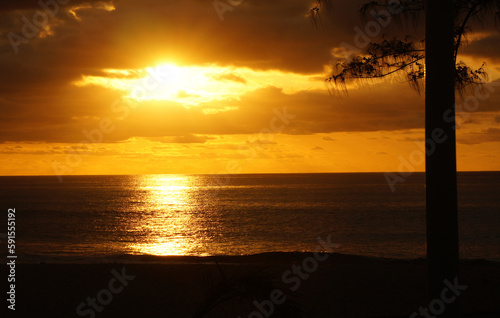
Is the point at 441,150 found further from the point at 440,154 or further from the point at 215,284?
the point at 215,284

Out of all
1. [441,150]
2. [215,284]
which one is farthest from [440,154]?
[215,284]

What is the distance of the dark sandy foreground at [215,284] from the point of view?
11547mm

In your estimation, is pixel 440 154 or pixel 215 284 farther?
pixel 215 284

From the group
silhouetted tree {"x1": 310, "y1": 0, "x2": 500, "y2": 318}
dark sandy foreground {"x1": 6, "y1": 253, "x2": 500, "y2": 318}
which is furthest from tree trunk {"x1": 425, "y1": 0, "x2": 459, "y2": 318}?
dark sandy foreground {"x1": 6, "y1": 253, "x2": 500, "y2": 318}

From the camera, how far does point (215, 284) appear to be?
→ 14281 mm

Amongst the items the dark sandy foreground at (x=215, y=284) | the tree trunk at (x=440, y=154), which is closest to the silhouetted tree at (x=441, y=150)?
the tree trunk at (x=440, y=154)

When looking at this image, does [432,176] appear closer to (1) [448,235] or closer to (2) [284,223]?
(1) [448,235]

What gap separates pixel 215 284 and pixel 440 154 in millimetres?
10710

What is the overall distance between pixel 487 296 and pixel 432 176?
801 centimetres

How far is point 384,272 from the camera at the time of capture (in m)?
14.2

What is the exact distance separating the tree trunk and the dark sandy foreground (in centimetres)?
603

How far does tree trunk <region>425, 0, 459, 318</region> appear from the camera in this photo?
4422 millimetres

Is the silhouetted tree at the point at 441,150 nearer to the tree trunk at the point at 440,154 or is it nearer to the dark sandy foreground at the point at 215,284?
the tree trunk at the point at 440,154

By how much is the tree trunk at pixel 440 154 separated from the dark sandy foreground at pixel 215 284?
603cm
